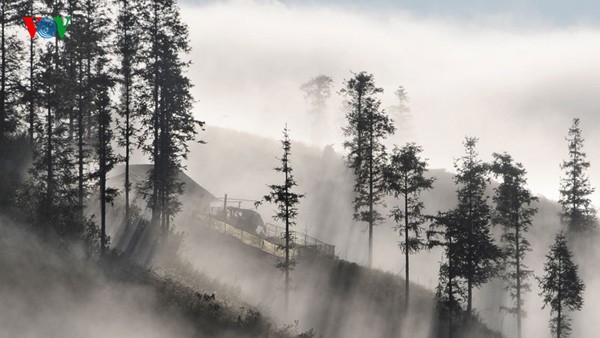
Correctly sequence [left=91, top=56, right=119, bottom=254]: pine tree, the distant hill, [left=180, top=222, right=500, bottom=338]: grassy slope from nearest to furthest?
[left=91, top=56, right=119, bottom=254]: pine tree < [left=180, top=222, right=500, bottom=338]: grassy slope < the distant hill

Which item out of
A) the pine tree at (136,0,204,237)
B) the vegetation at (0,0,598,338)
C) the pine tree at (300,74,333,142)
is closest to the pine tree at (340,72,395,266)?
the vegetation at (0,0,598,338)

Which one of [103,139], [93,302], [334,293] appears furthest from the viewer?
[334,293]

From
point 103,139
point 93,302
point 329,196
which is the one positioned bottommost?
point 93,302

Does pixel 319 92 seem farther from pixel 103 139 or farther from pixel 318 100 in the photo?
pixel 103 139

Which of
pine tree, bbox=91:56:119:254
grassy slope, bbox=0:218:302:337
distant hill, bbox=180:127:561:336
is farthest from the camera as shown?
distant hill, bbox=180:127:561:336

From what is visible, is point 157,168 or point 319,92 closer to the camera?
point 157,168

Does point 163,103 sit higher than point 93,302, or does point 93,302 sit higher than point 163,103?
point 163,103

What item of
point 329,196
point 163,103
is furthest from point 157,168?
point 329,196

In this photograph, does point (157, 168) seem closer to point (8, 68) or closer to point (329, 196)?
point (8, 68)

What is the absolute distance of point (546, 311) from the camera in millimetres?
61250

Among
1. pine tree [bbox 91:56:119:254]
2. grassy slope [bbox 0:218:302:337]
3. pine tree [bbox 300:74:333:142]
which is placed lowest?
grassy slope [bbox 0:218:302:337]

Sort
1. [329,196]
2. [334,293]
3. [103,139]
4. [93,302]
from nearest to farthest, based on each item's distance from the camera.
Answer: [93,302]
[103,139]
[334,293]
[329,196]

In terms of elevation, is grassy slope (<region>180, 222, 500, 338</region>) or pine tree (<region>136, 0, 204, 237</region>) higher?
pine tree (<region>136, 0, 204, 237</region>)

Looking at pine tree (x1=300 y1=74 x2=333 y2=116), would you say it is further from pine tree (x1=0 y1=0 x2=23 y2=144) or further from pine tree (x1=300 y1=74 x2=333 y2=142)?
pine tree (x1=0 y1=0 x2=23 y2=144)
